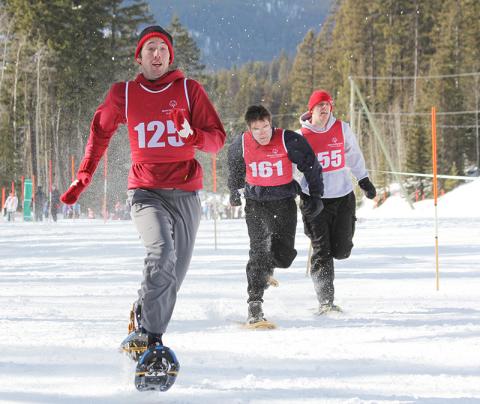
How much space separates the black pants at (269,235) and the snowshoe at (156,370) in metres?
2.40

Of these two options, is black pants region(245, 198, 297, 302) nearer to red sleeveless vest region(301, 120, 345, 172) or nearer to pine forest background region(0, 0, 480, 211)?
red sleeveless vest region(301, 120, 345, 172)

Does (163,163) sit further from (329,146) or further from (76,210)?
(76,210)

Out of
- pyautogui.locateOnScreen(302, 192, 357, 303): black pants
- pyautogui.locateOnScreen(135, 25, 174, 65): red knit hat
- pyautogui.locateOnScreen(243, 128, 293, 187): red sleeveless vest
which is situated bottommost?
pyautogui.locateOnScreen(302, 192, 357, 303): black pants

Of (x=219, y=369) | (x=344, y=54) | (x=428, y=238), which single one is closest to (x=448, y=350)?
(x=219, y=369)

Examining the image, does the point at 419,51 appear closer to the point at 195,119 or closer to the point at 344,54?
the point at 344,54

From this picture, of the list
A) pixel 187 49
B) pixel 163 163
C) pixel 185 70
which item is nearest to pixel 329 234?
pixel 163 163

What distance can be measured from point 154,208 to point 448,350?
73.4 inches

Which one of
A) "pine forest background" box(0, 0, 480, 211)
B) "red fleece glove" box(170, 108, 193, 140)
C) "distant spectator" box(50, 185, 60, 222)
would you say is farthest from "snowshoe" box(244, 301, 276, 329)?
"distant spectator" box(50, 185, 60, 222)

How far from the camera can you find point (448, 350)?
443cm

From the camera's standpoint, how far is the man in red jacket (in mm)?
3939

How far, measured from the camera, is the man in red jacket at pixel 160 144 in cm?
394

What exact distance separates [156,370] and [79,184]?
1099 millimetres

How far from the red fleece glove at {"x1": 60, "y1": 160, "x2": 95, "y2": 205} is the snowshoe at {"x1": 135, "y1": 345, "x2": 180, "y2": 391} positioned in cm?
95

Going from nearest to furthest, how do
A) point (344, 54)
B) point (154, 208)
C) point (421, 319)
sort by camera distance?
1. point (154, 208)
2. point (421, 319)
3. point (344, 54)
